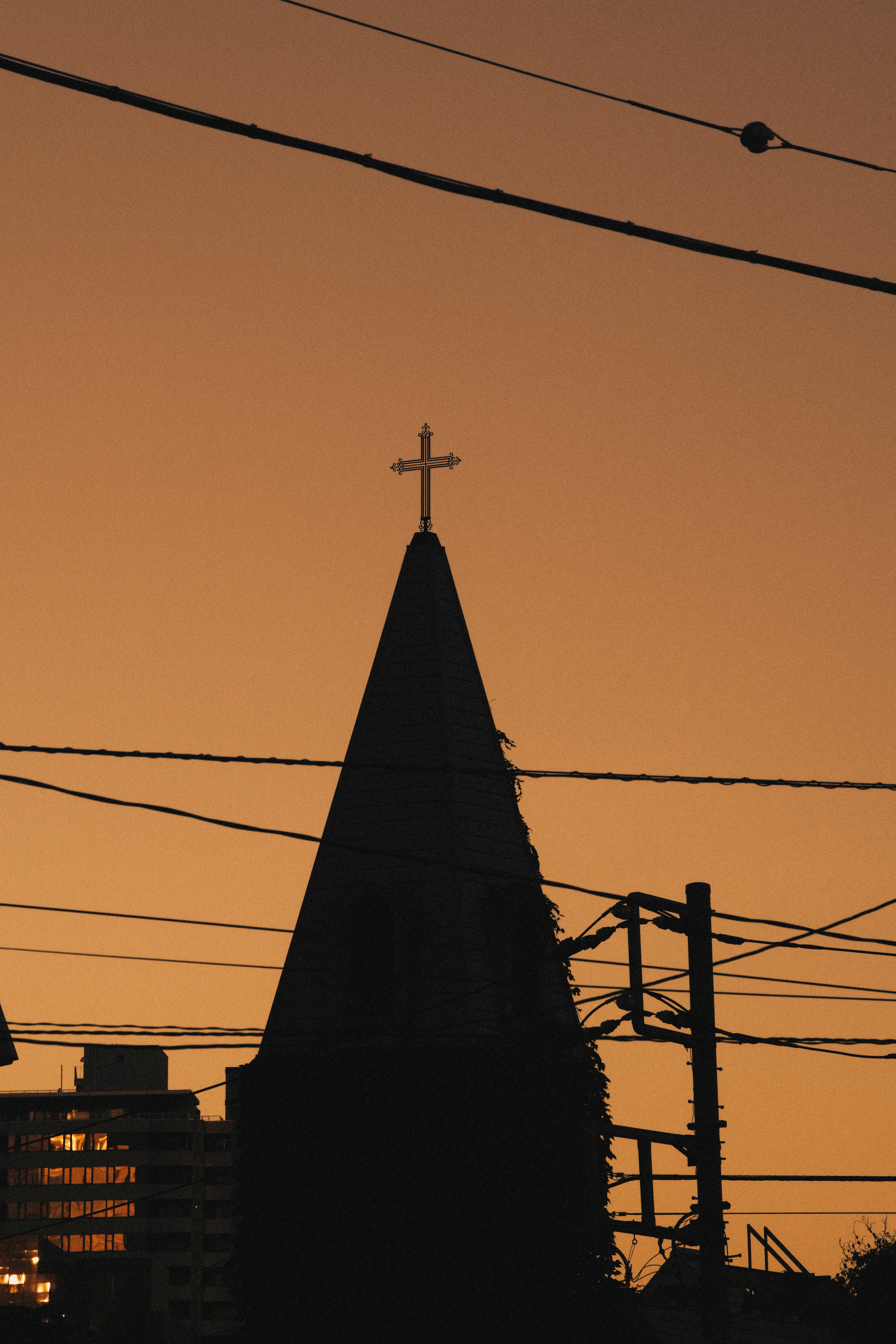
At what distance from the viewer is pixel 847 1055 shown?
19.5 meters

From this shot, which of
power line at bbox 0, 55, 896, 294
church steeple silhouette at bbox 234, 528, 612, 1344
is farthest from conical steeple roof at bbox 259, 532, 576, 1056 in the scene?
power line at bbox 0, 55, 896, 294

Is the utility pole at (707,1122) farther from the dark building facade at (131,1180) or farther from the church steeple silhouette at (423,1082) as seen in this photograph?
the dark building facade at (131,1180)

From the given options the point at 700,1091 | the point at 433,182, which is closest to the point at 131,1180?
the point at 700,1091

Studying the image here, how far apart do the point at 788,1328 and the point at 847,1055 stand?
3065 centimetres

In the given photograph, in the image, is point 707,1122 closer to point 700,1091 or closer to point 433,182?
point 700,1091

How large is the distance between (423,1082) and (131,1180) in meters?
141

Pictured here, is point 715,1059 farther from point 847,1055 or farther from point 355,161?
point 355,161

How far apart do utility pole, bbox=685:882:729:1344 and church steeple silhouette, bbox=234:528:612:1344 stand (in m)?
13.1

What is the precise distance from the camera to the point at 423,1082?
39094 mm

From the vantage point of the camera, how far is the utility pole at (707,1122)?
1675cm

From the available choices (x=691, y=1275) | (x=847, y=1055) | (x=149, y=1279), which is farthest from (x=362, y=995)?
(x=149, y=1279)

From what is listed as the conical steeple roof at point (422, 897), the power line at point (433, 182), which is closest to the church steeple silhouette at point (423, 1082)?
the conical steeple roof at point (422, 897)

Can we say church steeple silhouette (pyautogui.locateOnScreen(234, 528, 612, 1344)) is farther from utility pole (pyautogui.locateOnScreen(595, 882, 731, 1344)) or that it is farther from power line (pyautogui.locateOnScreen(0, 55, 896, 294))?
power line (pyautogui.locateOnScreen(0, 55, 896, 294))

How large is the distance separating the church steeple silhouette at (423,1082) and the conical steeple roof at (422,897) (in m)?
0.05
